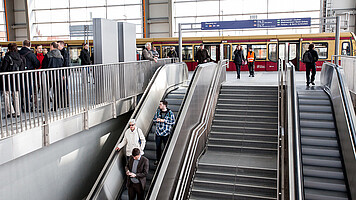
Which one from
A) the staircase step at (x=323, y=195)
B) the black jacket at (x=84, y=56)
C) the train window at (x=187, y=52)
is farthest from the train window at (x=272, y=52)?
the staircase step at (x=323, y=195)

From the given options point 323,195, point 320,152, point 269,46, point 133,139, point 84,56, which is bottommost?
point 323,195

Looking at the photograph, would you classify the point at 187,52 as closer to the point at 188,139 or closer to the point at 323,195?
the point at 188,139

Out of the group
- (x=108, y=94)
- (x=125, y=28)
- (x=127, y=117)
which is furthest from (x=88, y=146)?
(x=125, y=28)

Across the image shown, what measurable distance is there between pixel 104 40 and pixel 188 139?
3902mm

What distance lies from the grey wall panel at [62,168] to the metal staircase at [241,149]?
2.78m

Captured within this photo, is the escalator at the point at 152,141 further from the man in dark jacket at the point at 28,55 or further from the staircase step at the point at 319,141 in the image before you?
the man in dark jacket at the point at 28,55

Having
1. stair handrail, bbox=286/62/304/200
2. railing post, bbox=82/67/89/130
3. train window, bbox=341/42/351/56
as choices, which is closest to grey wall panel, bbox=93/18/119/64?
railing post, bbox=82/67/89/130

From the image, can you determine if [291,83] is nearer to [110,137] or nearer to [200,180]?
[200,180]

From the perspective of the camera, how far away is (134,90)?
444 inches

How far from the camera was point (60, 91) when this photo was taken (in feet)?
26.4

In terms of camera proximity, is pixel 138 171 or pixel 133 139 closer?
pixel 138 171

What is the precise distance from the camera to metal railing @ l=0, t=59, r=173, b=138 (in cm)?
651

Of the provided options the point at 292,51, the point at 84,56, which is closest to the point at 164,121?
the point at 84,56

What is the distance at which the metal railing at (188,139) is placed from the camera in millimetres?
7188
